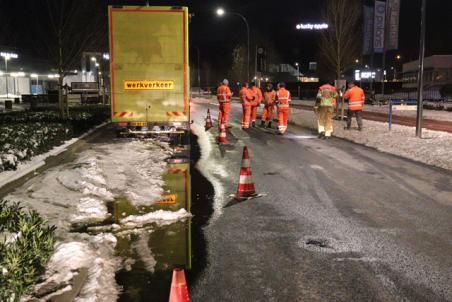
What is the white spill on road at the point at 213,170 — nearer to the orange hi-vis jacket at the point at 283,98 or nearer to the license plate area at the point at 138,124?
the license plate area at the point at 138,124

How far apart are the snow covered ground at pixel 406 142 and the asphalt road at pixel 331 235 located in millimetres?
1083

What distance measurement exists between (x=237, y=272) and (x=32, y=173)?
6.05 metres

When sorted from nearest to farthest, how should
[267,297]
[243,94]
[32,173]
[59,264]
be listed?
[267,297] < [59,264] < [32,173] < [243,94]

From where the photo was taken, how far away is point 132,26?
45.9 feet

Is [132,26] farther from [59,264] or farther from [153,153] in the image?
[59,264]

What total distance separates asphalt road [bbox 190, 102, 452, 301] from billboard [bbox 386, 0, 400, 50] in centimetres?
2218

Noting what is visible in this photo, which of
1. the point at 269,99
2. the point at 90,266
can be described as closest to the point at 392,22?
the point at 269,99

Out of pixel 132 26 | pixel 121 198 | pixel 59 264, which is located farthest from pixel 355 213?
pixel 132 26

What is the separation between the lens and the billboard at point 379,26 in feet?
107

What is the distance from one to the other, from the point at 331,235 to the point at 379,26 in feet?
93.8

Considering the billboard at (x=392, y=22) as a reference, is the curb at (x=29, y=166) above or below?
below

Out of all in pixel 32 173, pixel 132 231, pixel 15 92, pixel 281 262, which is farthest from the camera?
pixel 15 92

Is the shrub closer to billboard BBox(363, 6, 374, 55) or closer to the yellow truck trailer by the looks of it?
the yellow truck trailer

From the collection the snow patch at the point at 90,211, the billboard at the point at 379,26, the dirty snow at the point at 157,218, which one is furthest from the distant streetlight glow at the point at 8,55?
the dirty snow at the point at 157,218
